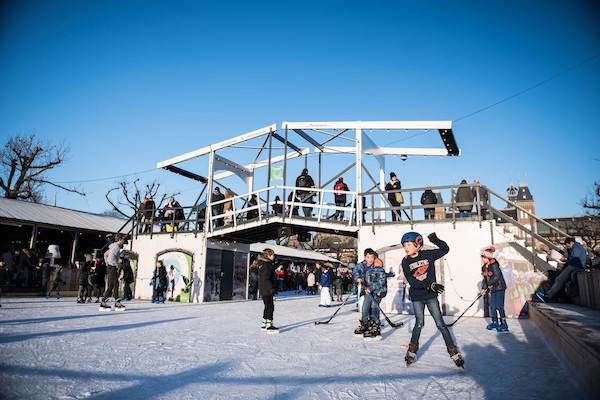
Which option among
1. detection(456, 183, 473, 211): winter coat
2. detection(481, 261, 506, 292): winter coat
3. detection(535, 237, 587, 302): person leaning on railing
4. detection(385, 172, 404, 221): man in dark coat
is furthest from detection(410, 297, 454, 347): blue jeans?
detection(385, 172, 404, 221): man in dark coat

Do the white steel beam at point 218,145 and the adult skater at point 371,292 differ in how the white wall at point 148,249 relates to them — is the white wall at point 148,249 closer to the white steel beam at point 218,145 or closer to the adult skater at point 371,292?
the white steel beam at point 218,145

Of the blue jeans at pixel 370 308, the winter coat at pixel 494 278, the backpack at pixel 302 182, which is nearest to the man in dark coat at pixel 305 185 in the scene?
the backpack at pixel 302 182

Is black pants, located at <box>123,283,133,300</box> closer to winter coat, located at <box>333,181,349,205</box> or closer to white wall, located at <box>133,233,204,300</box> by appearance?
white wall, located at <box>133,233,204,300</box>

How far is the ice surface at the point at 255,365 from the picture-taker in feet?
11.6

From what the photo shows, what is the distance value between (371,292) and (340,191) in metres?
6.46

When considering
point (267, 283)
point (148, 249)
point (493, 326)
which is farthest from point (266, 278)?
point (148, 249)

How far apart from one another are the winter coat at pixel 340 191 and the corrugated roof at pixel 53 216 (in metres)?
15.1

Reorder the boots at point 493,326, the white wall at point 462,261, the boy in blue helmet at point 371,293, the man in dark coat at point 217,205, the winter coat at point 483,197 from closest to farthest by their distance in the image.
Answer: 1. the boy in blue helmet at point 371,293
2. the boots at point 493,326
3. the white wall at point 462,261
4. the winter coat at point 483,197
5. the man in dark coat at point 217,205

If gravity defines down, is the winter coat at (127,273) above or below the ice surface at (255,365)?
above

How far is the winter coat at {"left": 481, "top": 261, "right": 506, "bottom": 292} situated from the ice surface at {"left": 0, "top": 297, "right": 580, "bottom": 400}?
950 millimetres

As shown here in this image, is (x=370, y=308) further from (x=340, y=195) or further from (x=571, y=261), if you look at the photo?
(x=340, y=195)

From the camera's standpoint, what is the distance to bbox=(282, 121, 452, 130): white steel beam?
483 inches

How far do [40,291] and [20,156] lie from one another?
65.8 ft

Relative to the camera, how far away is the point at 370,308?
23.8 feet
